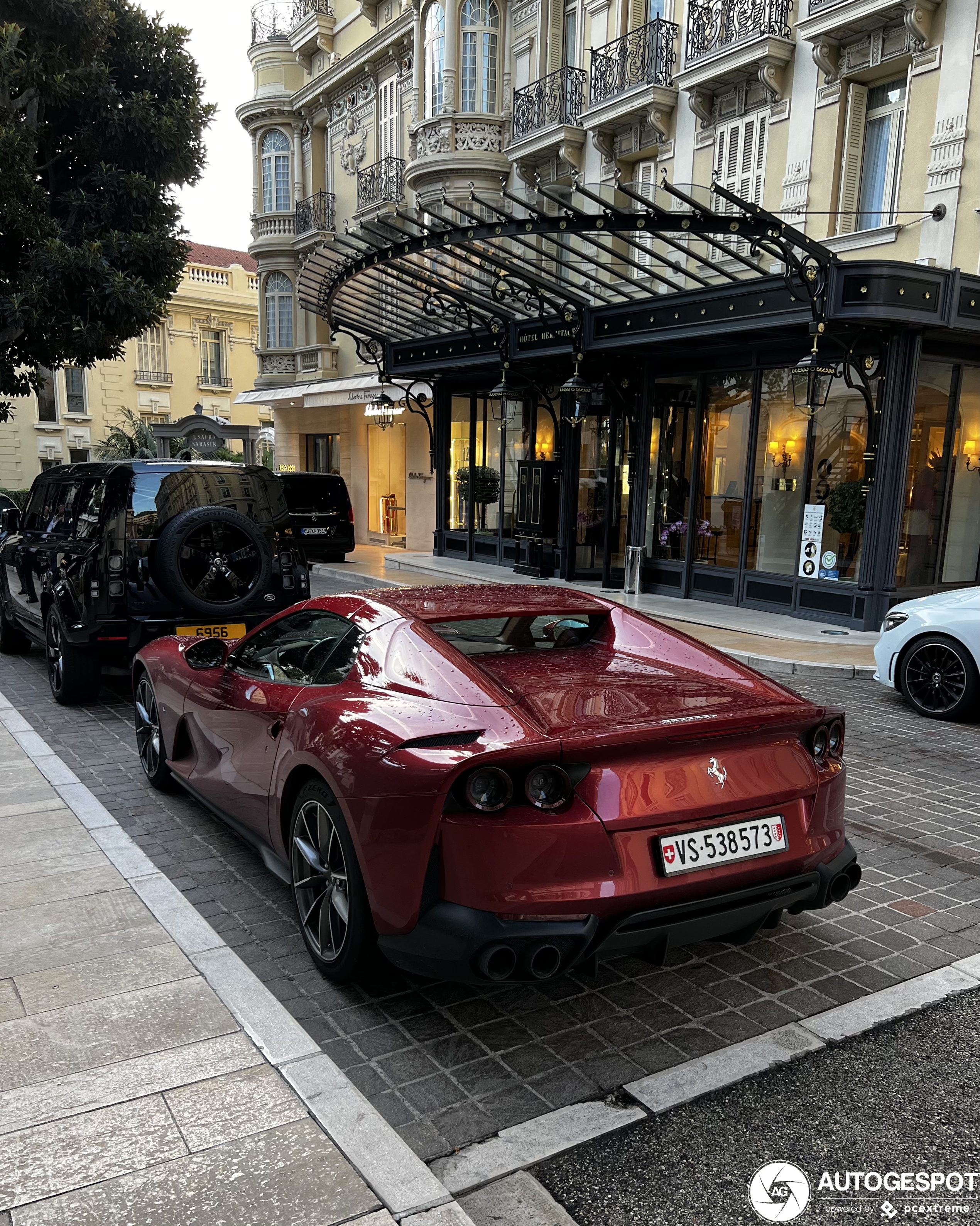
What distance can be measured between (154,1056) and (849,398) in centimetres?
1214

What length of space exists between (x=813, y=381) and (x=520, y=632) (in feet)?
32.7

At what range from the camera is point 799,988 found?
3.59 meters

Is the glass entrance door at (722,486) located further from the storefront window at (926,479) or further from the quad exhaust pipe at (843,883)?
the quad exhaust pipe at (843,883)

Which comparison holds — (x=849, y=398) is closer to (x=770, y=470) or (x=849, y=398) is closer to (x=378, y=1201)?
(x=770, y=470)

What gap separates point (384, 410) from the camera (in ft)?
69.9

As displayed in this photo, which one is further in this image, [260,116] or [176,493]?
[260,116]

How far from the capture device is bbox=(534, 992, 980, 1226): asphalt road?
250cm

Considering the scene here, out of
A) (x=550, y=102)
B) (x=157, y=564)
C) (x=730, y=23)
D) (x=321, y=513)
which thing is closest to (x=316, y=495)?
(x=321, y=513)

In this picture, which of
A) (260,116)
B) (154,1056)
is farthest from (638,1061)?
(260,116)

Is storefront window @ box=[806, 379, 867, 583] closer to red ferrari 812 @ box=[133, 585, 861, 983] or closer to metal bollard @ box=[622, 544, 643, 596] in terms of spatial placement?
metal bollard @ box=[622, 544, 643, 596]


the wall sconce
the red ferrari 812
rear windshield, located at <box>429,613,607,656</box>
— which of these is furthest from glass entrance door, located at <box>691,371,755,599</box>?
the red ferrari 812

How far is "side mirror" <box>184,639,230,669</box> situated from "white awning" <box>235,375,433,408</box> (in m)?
17.6

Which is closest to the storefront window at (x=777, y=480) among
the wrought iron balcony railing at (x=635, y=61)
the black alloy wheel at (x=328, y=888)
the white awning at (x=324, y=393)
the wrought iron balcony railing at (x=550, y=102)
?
the wrought iron balcony railing at (x=635, y=61)

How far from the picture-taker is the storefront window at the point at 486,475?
65.0 ft
